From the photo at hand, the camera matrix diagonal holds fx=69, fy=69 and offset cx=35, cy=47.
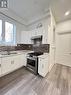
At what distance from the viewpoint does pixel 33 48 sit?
4.36 metres

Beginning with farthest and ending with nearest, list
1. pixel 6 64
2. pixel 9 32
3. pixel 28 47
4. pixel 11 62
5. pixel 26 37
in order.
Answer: pixel 28 47 < pixel 26 37 < pixel 9 32 < pixel 11 62 < pixel 6 64

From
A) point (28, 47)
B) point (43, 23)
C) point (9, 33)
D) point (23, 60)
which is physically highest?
point (43, 23)

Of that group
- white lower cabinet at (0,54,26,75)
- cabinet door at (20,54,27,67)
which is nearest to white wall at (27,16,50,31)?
cabinet door at (20,54,27,67)

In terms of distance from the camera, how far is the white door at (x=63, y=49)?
411 cm

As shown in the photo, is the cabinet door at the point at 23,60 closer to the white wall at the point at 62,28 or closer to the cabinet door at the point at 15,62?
the cabinet door at the point at 15,62

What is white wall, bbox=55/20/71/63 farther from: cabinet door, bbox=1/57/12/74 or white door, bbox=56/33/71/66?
cabinet door, bbox=1/57/12/74

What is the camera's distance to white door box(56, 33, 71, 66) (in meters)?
4.11

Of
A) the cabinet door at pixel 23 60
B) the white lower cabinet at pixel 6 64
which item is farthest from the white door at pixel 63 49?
the white lower cabinet at pixel 6 64

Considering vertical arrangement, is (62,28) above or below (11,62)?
above

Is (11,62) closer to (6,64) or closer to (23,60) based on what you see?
(6,64)

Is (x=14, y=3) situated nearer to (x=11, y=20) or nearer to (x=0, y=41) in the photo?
(x=11, y=20)

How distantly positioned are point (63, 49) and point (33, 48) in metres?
1.90

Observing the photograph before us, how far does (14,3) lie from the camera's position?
9.21 feet

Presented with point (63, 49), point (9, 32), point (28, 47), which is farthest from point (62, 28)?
point (9, 32)
